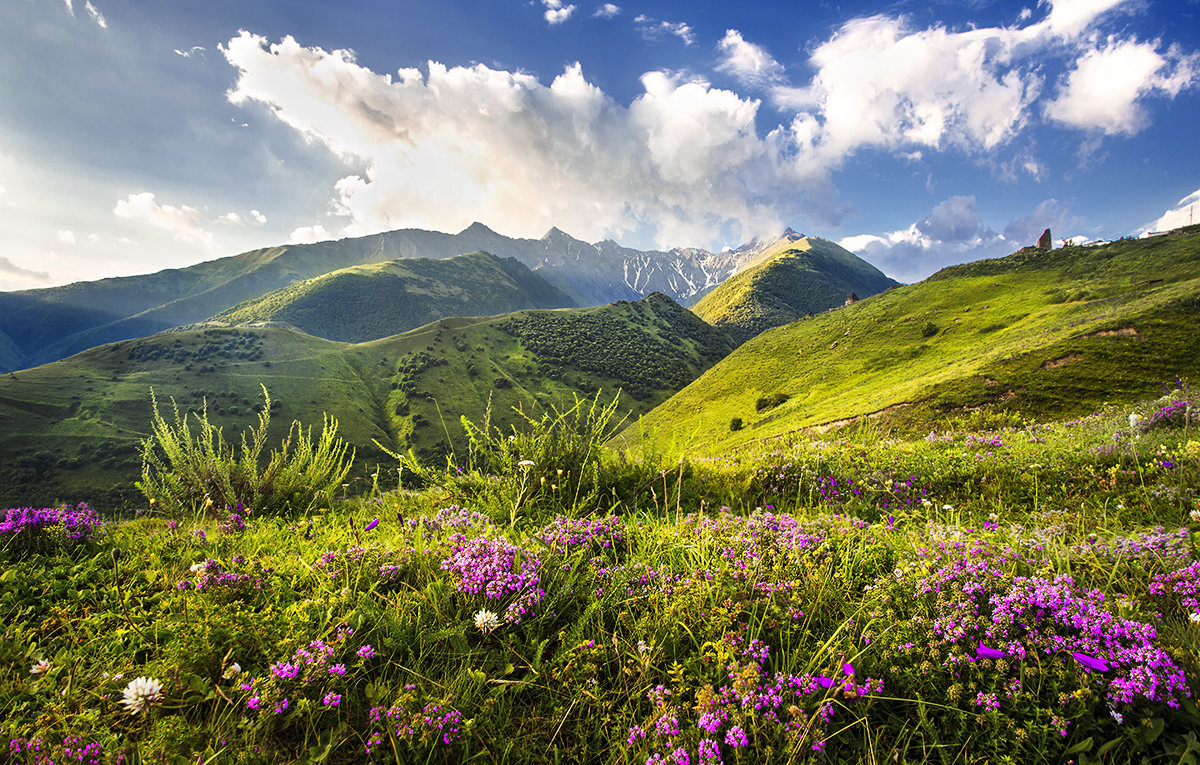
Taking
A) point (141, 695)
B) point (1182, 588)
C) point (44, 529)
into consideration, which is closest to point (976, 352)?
point (1182, 588)

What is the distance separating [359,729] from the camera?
5.91 feet

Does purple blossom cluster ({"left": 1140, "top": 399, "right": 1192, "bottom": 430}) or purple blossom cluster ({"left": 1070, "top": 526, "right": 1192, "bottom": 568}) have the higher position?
purple blossom cluster ({"left": 1140, "top": 399, "right": 1192, "bottom": 430})

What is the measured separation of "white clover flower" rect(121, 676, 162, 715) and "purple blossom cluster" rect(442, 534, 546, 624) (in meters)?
1.19

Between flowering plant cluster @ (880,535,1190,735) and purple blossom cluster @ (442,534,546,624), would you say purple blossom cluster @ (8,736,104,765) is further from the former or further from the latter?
flowering plant cluster @ (880,535,1190,735)

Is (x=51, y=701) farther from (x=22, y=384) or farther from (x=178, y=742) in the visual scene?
(x=22, y=384)

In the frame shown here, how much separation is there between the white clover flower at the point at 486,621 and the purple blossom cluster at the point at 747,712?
2.63ft

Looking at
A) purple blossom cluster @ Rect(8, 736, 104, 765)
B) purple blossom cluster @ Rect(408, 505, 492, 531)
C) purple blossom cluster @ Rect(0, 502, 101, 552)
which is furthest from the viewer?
purple blossom cluster @ Rect(408, 505, 492, 531)

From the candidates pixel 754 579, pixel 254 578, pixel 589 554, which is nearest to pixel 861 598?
pixel 754 579

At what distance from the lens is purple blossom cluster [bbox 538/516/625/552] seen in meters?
3.18

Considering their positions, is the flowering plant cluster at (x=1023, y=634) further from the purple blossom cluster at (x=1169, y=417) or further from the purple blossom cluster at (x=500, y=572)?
the purple blossom cluster at (x=1169, y=417)

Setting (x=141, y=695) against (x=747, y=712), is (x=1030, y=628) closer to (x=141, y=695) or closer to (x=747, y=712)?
(x=747, y=712)

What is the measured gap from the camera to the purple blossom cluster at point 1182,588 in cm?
225

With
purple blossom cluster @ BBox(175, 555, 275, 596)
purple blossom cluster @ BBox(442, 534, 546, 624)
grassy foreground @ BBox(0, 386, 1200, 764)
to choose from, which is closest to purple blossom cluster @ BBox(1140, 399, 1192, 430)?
grassy foreground @ BBox(0, 386, 1200, 764)

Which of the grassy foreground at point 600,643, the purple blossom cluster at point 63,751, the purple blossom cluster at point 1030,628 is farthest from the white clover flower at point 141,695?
the purple blossom cluster at point 1030,628
